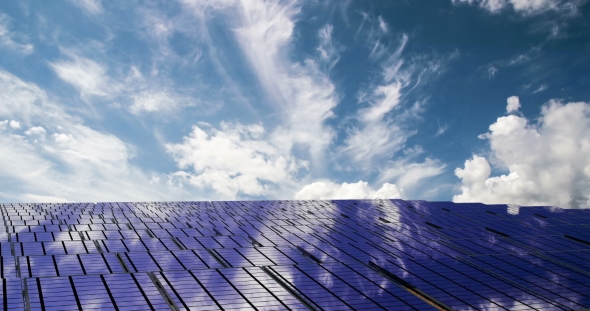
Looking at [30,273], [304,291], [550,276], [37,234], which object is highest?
[37,234]

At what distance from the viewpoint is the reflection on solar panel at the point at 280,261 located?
16.0 metres

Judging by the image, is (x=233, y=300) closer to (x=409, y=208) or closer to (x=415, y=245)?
(x=415, y=245)

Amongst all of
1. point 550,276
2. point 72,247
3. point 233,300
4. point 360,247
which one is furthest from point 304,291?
point 550,276

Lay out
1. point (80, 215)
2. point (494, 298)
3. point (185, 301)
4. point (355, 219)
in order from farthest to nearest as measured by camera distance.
Answer: point (355, 219) → point (80, 215) → point (494, 298) → point (185, 301)

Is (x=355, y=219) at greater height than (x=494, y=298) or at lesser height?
greater

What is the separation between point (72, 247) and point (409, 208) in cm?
3522

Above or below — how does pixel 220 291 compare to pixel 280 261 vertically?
below

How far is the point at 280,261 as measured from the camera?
22.1 m

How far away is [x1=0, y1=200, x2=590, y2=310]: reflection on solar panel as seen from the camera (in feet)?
52.5

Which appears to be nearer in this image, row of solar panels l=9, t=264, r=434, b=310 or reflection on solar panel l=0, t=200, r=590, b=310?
row of solar panels l=9, t=264, r=434, b=310

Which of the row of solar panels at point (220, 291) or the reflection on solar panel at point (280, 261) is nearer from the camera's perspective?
the row of solar panels at point (220, 291)

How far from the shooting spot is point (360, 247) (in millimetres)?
27469

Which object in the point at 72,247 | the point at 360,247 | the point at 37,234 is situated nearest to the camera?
the point at 72,247

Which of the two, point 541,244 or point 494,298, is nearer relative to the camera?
point 494,298
